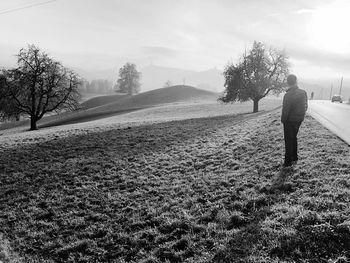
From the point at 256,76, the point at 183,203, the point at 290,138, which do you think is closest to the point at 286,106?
the point at 290,138

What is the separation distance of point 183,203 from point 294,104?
5.02 metres

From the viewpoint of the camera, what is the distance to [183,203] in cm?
888

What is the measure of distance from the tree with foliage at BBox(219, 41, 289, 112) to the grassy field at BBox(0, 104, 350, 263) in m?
24.6

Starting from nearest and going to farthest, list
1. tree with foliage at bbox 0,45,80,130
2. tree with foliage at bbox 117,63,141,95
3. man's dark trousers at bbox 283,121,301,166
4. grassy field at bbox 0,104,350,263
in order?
grassy field at bbox 0,104,350,263 → man's dark trousers at bbox 283,121,301,166 → tree with foliage at bbox 0,45,80,130 → tree with foliage at bbox 117,63,141,95

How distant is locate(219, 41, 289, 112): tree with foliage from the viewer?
39906mm

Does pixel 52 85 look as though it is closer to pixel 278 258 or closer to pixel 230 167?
pixel 230 167

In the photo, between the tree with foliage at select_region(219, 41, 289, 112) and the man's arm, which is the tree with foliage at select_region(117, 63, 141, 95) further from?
the man's arm

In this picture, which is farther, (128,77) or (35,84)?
(128,77)

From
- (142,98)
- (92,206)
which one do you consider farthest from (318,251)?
(142,98)

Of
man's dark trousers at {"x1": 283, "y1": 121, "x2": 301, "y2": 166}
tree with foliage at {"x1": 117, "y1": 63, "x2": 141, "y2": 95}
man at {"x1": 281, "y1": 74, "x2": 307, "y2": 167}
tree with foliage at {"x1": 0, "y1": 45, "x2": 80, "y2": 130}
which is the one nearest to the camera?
man at {"x1": 281, "y1": 74, "x2": 307, "y2": 167}

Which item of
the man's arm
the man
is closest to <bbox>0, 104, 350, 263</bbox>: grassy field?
the man

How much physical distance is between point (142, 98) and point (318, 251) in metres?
82.4

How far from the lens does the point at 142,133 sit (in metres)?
20.8

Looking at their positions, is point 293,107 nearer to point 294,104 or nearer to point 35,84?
point 294,104
